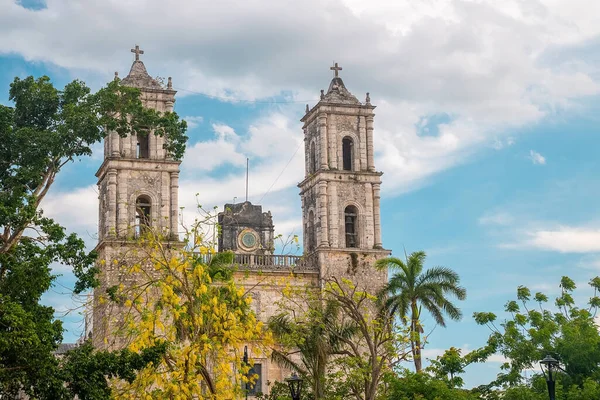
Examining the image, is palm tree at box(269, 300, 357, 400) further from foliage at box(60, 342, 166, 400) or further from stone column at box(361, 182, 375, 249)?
stone column at box(361, 182, 375, 249)

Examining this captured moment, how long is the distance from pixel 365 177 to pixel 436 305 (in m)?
8.61

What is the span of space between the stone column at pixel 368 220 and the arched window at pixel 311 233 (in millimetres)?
2412

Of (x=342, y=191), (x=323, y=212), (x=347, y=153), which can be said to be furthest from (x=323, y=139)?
(x=323, y=212)

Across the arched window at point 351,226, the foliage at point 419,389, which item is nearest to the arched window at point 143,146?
the arched window at point 351,226

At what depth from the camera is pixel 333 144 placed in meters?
49.9

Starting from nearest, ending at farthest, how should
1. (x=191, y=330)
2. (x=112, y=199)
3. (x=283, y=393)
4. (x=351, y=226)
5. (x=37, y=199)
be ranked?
1. (x=191, y=330)
2. (x=37, y=199)
3. (x=283, y=393)
4. (x=112, y=199)
5. (x=351, y=226)

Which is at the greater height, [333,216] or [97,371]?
[333,216]

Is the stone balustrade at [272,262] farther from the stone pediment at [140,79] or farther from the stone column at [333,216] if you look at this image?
the stone pediment at [140,79]

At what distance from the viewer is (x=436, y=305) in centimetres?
4375

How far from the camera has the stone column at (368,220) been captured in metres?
49.2

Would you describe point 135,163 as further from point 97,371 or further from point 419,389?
point 97,371

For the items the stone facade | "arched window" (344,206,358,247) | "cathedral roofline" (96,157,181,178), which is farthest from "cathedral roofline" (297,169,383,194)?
the stone facade

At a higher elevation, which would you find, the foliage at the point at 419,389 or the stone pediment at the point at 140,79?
the stone pediment at the point at 140,79

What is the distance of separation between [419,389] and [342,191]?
1901cm
